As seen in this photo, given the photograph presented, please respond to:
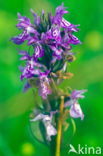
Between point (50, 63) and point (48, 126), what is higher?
point (50, 63)

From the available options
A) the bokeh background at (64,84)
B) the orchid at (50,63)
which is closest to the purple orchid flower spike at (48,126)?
the orchid at (50,63)

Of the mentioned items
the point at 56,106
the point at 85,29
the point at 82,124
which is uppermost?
the point at 85,29

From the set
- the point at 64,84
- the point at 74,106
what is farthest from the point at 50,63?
the point at 64,84

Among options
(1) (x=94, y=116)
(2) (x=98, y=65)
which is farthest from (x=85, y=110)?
(2) (x=98, y=65)

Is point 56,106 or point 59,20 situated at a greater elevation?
point 59,20

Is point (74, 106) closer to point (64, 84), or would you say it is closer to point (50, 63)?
point (50, 63)

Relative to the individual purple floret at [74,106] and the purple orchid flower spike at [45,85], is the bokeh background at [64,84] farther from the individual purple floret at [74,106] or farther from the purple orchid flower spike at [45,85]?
the purple orchid flower spike at [45,85]

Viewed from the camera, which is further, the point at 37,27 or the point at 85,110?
the point at 85,110

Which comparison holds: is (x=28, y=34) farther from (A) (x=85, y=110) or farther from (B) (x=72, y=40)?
(A) (x=85, y=110)
